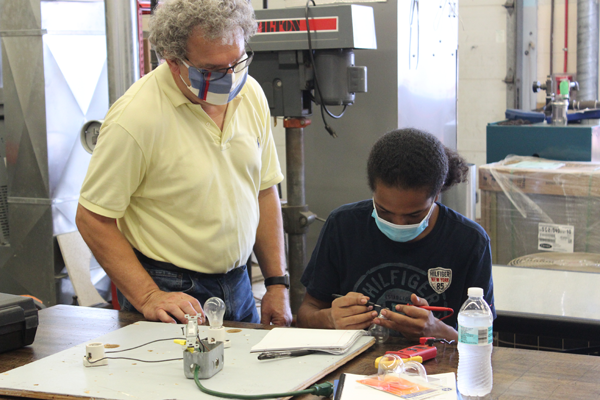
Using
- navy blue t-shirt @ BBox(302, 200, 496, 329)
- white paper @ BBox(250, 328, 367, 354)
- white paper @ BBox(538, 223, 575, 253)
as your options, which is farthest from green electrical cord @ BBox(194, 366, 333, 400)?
white paper @ BBox(538, 223, 575, 253)

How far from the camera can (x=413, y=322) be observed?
1.27 m

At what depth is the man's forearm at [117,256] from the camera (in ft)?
4.73

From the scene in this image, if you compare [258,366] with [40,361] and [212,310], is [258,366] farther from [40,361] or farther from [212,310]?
[40,361]

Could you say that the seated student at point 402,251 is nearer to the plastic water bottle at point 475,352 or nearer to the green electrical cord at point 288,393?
the plastic water bottle at point 475,352

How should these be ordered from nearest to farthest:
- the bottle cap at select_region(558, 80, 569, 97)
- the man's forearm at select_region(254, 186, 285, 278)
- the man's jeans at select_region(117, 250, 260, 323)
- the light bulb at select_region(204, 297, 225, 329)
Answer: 1. the light bulb at select_region(204, 297, 225, 329)
2. the man's jeans at select_region(117, 250, 260, 323)
3. the man's forearm at select_region(254, 186, 285, 278)
4. the bottle cap at select_region(558, 80, 569, 97)

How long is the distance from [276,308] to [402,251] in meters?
0.40

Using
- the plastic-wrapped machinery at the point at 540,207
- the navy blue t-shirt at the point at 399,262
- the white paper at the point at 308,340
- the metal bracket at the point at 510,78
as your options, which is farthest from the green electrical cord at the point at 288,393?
the metal bracket at the point at 510,78

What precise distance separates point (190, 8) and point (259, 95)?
1.22 feet

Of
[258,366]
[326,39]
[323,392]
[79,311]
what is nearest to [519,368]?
[323,392]

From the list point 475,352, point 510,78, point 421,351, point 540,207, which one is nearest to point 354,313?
point 421,351

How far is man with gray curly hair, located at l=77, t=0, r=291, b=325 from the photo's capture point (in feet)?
4.58

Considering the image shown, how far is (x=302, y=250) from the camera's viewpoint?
8.34ft

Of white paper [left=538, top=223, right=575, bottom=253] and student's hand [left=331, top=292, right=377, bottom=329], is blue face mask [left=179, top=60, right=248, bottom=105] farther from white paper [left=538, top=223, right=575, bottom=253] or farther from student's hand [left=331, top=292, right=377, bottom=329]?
white paper [left=538, top=223, right=575, bottom=253]

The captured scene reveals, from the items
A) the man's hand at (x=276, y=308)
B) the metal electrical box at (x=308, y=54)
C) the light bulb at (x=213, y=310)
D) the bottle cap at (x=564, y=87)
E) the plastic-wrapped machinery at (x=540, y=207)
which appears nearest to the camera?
the light bulb at (x=213, y=310)
